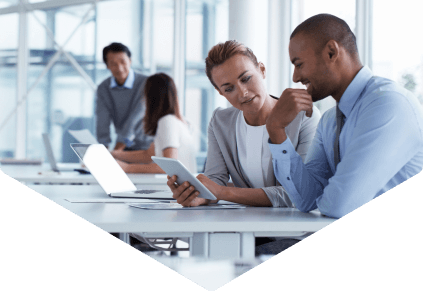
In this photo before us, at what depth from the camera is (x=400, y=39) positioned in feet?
13.2

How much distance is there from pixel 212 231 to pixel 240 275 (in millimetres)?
159

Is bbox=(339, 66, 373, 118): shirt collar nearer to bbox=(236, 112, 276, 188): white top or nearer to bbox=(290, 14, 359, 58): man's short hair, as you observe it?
bbox=(290, 14, 359, 58): man's short hair

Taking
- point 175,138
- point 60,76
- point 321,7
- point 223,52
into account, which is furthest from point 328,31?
point 60,76

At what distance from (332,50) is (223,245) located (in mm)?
663

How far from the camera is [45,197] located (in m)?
1.64

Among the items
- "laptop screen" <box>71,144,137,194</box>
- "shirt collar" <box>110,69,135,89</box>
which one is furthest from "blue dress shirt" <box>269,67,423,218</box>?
"shirt collar" <box>110,69,135,89</box>

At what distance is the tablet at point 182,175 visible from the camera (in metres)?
1.37

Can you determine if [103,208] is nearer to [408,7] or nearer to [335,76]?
[335,76]

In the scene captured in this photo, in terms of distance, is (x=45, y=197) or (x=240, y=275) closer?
(x=240, y=275)

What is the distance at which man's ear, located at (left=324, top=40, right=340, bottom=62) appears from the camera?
132 cm

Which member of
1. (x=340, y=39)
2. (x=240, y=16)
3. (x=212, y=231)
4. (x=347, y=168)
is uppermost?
(x=240, y=16)

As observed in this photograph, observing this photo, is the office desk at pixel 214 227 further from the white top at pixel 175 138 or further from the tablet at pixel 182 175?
the white top at pixel 175 138

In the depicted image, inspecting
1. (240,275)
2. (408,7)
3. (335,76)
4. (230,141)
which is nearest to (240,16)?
(408,7)

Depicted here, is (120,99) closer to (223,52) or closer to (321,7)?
(321,7)
